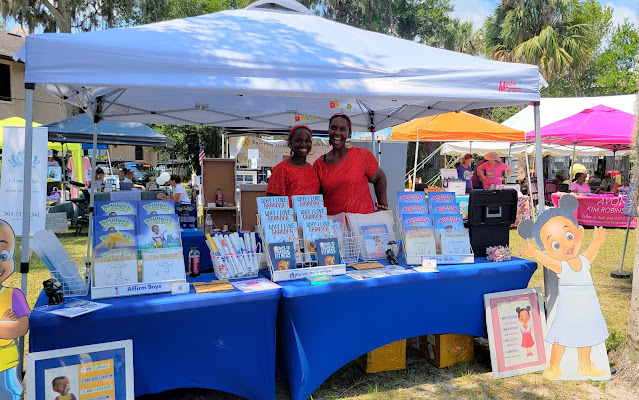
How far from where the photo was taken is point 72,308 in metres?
2.22

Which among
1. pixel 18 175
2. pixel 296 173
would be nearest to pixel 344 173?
pixel 296 173

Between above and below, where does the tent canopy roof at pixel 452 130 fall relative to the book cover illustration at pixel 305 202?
above

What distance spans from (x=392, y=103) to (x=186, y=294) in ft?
10.9

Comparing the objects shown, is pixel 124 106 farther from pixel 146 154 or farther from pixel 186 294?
pixel 146 154

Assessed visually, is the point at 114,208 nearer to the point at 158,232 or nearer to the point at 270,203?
the point at 158,232

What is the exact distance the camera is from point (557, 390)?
302cm

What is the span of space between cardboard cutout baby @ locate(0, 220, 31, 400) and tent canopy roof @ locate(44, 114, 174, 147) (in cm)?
757

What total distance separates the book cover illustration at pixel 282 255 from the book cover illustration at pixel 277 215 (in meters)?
0.19

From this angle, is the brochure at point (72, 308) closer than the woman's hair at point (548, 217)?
Yes

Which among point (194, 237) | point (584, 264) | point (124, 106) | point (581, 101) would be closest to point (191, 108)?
point (124, 106)

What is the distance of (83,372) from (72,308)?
1.00ft

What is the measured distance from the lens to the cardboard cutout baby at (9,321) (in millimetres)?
1923

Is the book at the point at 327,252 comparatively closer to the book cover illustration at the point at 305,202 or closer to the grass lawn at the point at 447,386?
the book cover illustration at the point at 305,202

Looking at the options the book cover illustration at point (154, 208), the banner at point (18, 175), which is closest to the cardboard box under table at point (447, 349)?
the book cover illustration at point (154, 208)
